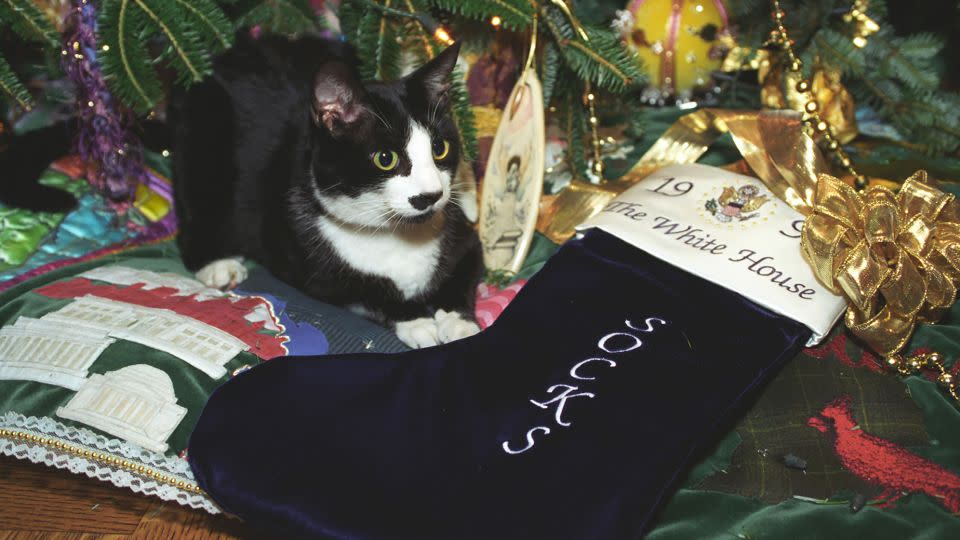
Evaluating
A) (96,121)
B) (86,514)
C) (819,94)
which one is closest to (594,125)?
(819,94)

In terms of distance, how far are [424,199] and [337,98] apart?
0.17 meters

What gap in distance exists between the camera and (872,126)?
167 centimetres

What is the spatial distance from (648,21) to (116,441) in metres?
1.28

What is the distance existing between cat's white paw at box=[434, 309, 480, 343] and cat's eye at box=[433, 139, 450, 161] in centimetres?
23

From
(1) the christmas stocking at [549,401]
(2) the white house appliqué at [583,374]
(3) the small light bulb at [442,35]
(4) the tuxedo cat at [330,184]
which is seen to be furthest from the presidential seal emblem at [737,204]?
(3) the small light bulb at [442,35]

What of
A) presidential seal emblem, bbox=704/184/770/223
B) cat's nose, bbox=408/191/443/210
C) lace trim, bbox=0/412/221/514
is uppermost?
cat's nose, bbox=408/191/443/210

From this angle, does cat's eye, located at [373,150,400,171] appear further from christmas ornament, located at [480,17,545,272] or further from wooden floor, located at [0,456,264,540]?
wooden floor, located at [0,456,264,540]

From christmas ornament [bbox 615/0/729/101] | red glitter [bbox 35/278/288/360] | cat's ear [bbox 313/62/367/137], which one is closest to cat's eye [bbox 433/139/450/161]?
cat's ear [bbox 313/62/367/137]

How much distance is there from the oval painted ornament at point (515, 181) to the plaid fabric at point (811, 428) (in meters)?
0.43

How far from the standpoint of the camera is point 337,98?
0.95 meters

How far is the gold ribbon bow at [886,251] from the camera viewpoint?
888 mm

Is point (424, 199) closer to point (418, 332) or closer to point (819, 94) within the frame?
point (418, 332)

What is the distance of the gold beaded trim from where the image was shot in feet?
2.76

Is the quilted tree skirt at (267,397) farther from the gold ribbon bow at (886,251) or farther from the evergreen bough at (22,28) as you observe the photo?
the evergreen bough at (22,28)
